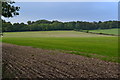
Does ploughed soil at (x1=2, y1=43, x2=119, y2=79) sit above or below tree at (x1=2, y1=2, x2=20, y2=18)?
below

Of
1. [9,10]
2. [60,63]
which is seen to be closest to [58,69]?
[60,63]

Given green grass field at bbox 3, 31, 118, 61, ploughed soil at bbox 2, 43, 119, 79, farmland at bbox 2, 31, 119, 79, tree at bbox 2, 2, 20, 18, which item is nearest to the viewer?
ploughed soil at bbox 2, 43, 119, 79

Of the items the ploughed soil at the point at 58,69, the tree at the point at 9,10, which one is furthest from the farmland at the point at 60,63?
the tree at the point at 9,10

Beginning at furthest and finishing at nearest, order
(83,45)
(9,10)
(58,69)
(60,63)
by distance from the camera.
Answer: (83,45)
(9,10)
(60,63)
(58,69)

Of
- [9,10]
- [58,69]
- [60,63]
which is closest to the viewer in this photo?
[58,69]

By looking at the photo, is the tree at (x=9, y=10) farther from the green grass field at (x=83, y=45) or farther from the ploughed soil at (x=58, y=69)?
the ploughed soil at (x=58, y=69)

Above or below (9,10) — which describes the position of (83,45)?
below

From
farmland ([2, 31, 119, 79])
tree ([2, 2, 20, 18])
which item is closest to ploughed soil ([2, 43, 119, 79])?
farmland ([2, 31, 119, 79])

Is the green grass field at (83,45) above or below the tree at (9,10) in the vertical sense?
below

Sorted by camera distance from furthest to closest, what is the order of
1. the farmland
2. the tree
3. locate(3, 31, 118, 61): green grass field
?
the tree → locate(3, 31, 118, 61): green grass field → the farmland

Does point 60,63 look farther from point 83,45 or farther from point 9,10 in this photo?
point 83,45

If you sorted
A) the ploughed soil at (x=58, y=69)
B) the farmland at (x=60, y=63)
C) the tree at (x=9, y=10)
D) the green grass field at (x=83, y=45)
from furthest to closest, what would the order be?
the tree at (x=9, y=10) < the green grass field at (x=83, y=45) < the farmland at (x=60, y=63) < the ploughed soil at (x=58, y=69)

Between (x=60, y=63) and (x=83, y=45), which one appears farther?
(x=83, y=45)

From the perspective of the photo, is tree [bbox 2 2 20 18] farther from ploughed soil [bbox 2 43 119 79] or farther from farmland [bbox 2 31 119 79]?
ploughed soil [bbox 2 43 119 79]
